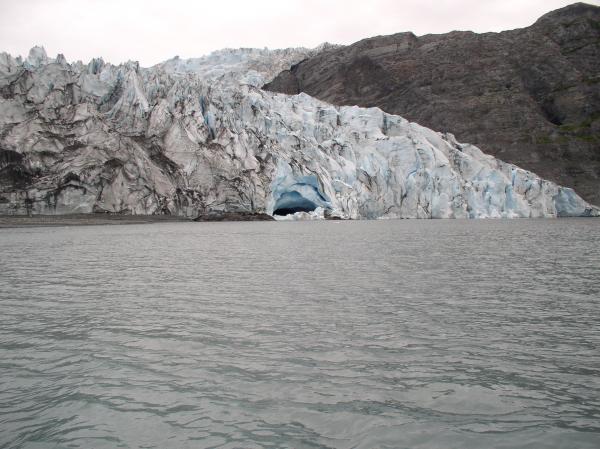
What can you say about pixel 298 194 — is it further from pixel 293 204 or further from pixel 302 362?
pixel 302 362

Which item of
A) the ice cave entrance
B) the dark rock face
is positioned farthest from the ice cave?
the dark rock face

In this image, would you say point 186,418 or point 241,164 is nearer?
point 186,418

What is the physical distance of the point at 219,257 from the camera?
2155cm

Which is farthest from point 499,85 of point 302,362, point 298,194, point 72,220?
point 302,362

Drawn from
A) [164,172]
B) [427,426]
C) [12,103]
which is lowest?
[427,426]

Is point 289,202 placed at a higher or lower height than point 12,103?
lower

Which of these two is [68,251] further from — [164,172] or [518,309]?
[164,172]

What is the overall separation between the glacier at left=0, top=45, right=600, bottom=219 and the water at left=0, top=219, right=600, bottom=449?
4510 cm

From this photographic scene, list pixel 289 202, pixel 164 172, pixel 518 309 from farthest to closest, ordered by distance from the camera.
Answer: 1. pixel 289 202
2. pixel 164 172
3. pixel 518 309

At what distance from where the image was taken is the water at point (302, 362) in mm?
4863

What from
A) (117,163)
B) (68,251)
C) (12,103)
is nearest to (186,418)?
(68,251)

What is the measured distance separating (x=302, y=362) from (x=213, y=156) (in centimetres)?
5811

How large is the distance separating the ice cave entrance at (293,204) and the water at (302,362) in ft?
173

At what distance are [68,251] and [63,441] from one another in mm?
21710
